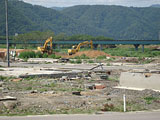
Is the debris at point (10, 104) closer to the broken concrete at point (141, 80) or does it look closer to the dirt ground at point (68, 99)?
the dirt ground at point (68, 99)

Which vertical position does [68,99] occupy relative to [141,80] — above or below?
below

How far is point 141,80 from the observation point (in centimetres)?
2036

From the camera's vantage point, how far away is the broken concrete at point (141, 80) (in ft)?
64.8

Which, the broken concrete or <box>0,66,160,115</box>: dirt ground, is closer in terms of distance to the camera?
<box>0,66,160,115</box>: dirt ground

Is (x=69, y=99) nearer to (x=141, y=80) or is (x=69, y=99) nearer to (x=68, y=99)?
(x=68, y=99)

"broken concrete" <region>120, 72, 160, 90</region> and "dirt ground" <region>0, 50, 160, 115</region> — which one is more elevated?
"broken concrete" <region>120, 72, 160, 90</region>

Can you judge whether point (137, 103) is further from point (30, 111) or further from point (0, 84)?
point (0, 84)

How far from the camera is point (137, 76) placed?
20562 mm

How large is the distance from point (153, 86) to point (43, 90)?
6008mm

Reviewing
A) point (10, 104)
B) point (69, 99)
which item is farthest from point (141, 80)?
point (10, 104)

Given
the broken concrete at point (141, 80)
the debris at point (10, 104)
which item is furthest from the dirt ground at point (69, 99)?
the broken concrete at point (141, 80)

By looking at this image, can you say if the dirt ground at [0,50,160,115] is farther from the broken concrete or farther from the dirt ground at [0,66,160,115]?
the broken concrete

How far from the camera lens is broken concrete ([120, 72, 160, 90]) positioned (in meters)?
19.8

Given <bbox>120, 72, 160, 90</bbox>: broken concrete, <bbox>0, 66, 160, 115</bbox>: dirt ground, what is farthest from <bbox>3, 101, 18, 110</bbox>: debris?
<bbox>120, 72, 160, 90</bbox>: broken concrete
